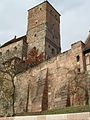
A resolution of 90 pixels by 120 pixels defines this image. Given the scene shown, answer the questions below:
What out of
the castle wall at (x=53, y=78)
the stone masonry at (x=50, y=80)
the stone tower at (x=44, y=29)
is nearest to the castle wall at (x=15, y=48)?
the stone tower at (x=44, y=29)

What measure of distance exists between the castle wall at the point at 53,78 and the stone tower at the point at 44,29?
629 inches

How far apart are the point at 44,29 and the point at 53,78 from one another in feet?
77.4

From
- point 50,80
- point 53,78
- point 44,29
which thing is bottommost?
point 50,80

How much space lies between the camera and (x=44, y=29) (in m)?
54.0

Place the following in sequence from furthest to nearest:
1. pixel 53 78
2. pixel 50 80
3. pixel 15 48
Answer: pixel 15 48, pixel 50 80, pixel 53 78

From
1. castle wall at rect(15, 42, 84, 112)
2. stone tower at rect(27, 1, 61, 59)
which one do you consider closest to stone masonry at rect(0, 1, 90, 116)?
castle wall at rect(15, 42, 84, 112)

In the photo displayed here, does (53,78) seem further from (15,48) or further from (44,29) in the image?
(15,48)

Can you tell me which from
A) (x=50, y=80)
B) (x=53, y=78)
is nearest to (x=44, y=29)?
(x=50, y=80)

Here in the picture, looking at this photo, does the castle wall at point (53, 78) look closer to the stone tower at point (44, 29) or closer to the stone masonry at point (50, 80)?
the stone masonry at point (50, 80)

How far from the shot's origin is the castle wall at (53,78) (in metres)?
29.8

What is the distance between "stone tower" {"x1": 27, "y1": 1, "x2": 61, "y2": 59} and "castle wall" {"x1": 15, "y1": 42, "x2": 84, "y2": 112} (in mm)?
15979

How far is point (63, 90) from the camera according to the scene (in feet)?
96.1

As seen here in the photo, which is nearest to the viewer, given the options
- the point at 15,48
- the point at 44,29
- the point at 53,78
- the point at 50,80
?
the point at 53,78

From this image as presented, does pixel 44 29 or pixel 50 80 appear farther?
pixel 44 29
